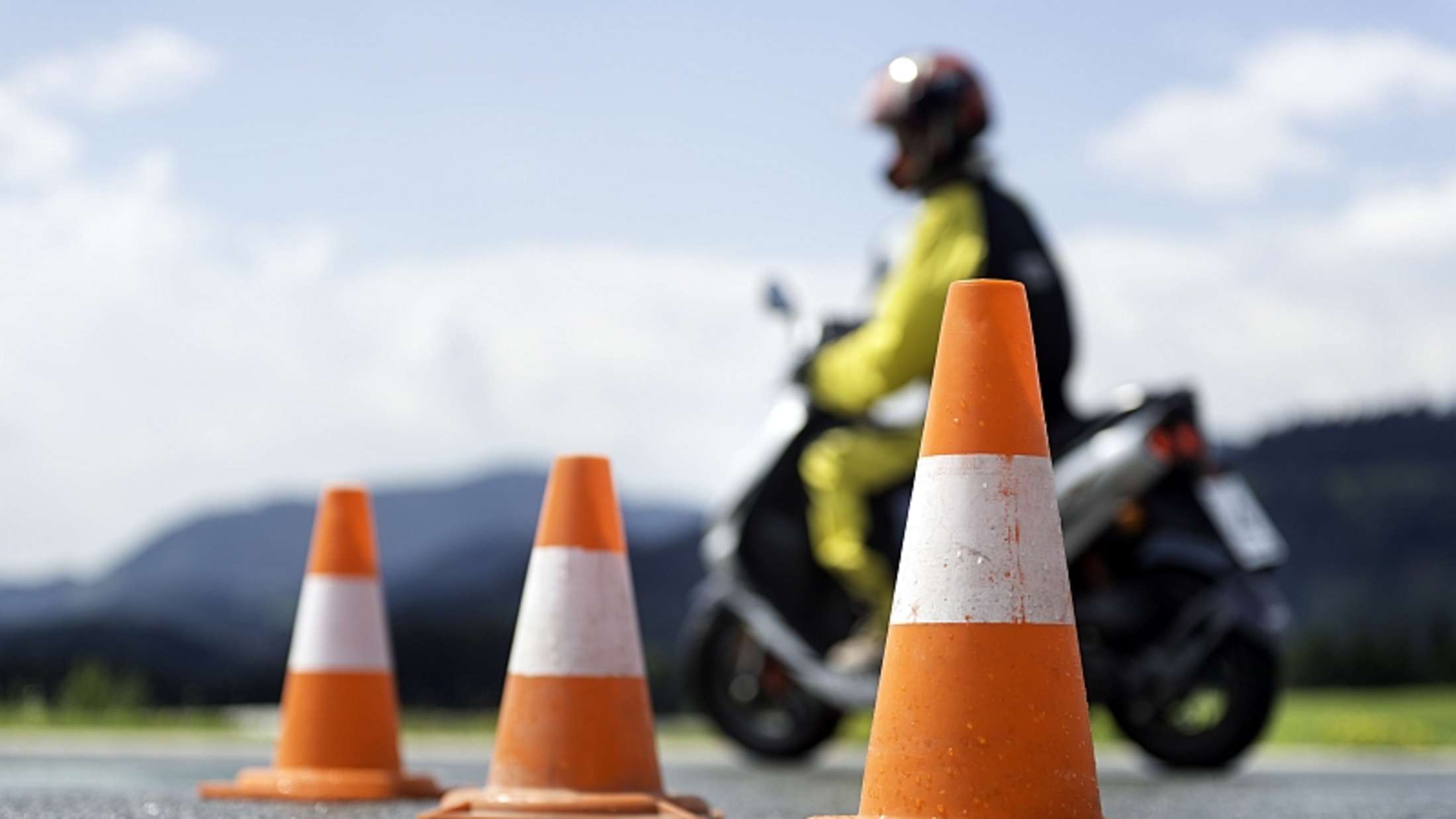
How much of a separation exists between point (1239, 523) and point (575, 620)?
3.12 m

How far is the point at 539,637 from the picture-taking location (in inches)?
175

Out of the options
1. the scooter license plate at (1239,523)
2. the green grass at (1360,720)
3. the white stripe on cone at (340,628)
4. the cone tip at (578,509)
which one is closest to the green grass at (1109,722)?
the green grass at (1360,720)

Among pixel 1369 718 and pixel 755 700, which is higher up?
pixel 755 700

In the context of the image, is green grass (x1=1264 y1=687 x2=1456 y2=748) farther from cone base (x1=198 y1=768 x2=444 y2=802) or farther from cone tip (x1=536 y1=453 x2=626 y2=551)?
cone tip (x1=536 y1=453 x2=626 y2=551)

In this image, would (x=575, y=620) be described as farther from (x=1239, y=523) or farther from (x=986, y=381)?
(x=1239, y=523)

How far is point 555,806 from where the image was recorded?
13.9ft

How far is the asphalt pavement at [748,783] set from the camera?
5062mm

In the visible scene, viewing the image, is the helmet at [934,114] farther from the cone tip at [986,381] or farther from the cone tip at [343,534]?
the cone tip at [986,381]

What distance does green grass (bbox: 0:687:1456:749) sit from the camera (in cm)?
1009

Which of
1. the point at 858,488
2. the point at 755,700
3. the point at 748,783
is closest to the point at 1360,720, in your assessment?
the point at 755,700

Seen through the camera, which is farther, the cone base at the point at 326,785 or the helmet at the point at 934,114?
the helmet at the point at 934,114

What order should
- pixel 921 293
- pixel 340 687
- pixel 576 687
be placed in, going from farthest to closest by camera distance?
pixel 921 293, pixel 340 687, pixel 576 687

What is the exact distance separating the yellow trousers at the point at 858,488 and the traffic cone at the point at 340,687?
7.11 feet

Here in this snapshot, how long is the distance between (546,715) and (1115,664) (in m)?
3.02
